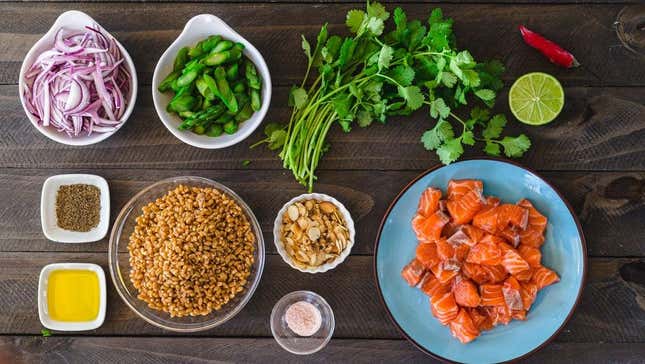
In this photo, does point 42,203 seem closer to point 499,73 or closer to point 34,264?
point 34,264

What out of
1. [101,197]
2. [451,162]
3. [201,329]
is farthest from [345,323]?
[101,197]

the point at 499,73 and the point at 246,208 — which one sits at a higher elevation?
the point at 499,73

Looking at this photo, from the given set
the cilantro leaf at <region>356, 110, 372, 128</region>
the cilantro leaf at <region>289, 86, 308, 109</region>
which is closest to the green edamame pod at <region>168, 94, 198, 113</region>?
the cilantro leaf at <region>289, 86, 308, 109</region>

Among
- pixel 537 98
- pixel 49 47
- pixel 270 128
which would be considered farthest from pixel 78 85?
pixel 537 98

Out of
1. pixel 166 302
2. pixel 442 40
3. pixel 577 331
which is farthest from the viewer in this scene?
pixel 577 331

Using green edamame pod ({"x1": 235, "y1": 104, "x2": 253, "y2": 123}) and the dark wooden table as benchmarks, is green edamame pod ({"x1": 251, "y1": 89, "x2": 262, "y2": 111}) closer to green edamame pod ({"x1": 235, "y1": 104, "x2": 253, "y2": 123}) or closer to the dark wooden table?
green edamame pod ({"x1": 235, "y1": 104, "x2": 253, "y2": 123})

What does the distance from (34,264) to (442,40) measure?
1.79 meters

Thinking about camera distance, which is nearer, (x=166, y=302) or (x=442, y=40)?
(x=442, y=40)

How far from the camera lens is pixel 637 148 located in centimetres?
A: 236

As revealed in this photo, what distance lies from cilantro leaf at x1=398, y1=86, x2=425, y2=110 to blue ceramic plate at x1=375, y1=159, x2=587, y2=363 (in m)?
0.28

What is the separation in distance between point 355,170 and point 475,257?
566mm

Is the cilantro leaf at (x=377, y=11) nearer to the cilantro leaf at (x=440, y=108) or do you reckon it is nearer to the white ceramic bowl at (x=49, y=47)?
the cilantro leaf at (x=440, y=108)

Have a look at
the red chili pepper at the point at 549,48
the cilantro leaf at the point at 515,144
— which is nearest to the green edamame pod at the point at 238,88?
the cilantro leaf at the point at 515,144

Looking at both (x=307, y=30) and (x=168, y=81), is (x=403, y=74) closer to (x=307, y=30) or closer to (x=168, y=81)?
(x=307, y=30)
